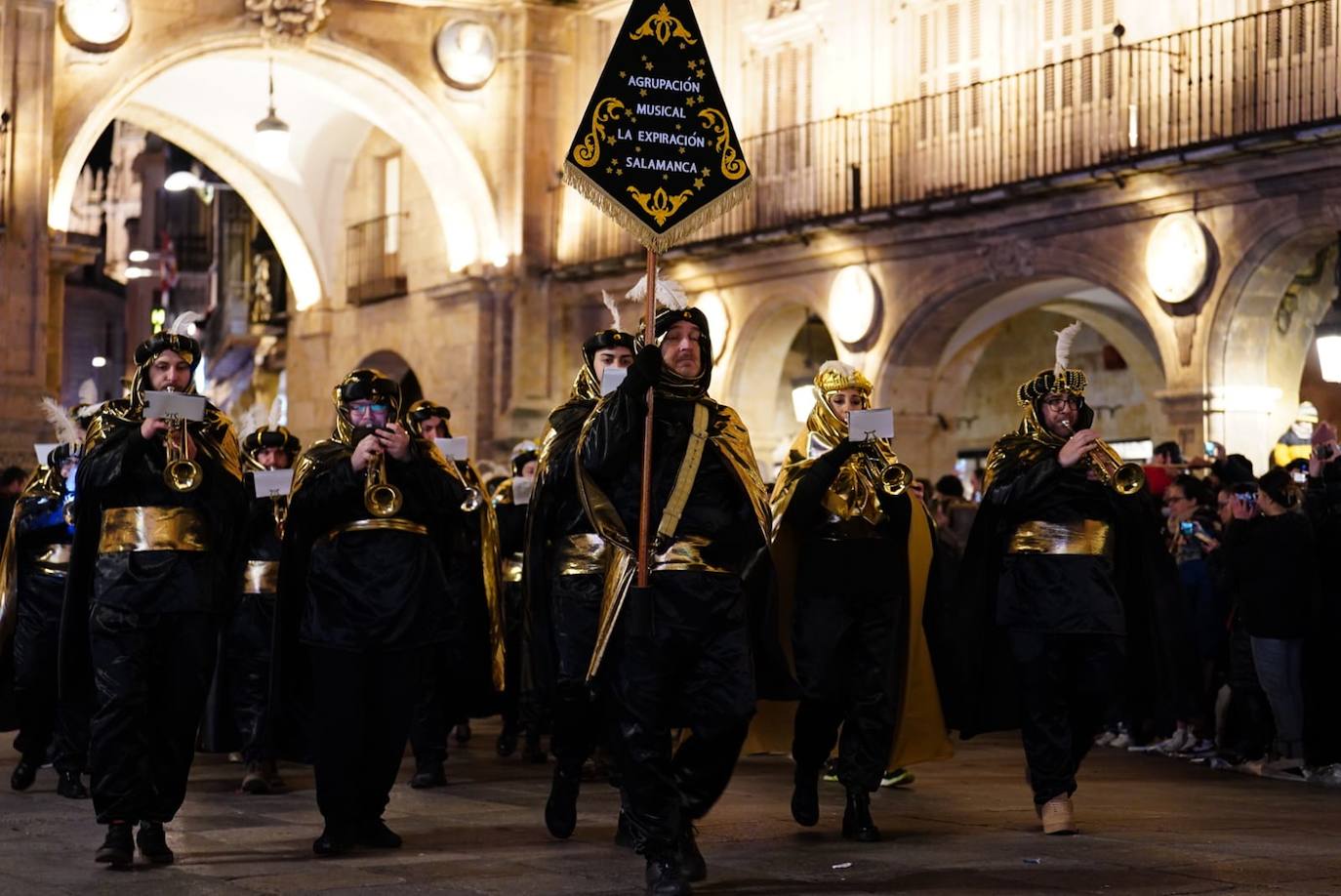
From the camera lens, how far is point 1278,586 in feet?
39.3

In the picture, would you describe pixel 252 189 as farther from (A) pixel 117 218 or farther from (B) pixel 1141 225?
(A) pixel 117 218

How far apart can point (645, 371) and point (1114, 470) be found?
2.48 metres

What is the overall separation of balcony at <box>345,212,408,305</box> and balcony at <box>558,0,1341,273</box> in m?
5.11

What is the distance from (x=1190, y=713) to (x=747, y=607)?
3.06 meters

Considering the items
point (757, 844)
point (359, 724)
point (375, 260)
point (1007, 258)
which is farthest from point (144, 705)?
point (375, 260)

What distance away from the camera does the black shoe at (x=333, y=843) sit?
327 inches

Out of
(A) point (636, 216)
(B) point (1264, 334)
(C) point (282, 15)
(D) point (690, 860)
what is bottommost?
(D) point (690, 860)

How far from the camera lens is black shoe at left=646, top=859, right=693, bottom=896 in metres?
7.12

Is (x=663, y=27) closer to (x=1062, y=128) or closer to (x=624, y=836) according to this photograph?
(x=624, y=836)

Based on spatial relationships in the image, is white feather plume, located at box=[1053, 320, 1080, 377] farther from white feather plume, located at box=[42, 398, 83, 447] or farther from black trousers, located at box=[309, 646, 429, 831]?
white feather plume, located at box=[42, 398, 83, 447]

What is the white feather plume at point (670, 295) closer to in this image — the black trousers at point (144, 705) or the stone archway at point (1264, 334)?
the black trousers at point (144, 705)

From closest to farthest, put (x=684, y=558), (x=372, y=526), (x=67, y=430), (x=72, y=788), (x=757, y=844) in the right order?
1. (x=684, y=558)
2. (x=372, y=526)
3. (x=757, y=844)
4. (x=72, y=788)
5. (x=67, y=430)

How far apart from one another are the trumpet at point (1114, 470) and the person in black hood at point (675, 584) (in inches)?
73.0

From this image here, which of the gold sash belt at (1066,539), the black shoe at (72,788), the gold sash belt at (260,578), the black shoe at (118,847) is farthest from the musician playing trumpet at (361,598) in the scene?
the gold sash belt at (260,578)
